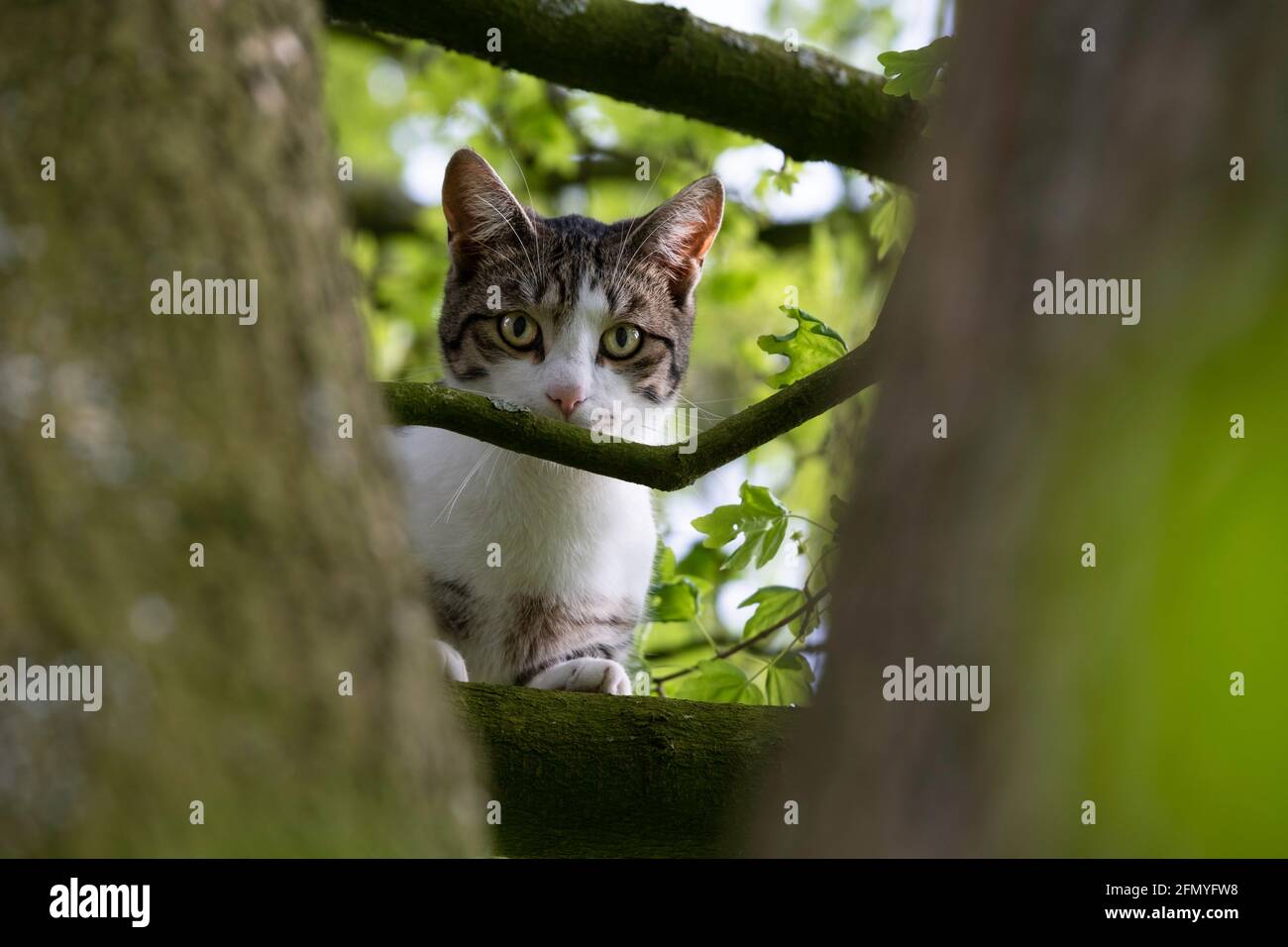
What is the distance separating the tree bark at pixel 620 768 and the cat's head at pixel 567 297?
46.5 inches

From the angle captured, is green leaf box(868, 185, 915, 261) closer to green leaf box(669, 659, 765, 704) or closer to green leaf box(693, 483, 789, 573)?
green leaf box(693, 483, 789, 573)

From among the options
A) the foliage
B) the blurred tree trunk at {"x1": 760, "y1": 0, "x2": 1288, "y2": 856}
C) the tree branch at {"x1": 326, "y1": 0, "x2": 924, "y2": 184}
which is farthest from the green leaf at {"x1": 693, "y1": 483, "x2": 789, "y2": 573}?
the blurred tree trunk at {"x1": 760, "y1": 0, "x2": 1288, "y2": 856}

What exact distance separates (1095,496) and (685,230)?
325cm

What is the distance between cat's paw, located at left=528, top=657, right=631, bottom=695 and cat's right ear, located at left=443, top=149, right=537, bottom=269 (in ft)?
4.69

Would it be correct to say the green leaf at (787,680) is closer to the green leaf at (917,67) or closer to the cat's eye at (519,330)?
the cat's eye at (519,330)

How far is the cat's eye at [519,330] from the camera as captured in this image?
12.4ft

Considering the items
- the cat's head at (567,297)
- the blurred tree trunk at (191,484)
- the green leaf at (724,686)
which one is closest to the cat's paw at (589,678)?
the green leaf at (724,686)

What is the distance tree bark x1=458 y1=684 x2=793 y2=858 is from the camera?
2455 mm

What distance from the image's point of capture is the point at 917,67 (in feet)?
8.57

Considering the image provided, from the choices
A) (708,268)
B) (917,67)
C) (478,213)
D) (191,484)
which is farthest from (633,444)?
(708,268)

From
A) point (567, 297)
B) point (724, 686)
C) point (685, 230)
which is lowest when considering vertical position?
point (724, 686)

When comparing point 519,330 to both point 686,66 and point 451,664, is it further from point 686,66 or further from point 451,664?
point 451,664
